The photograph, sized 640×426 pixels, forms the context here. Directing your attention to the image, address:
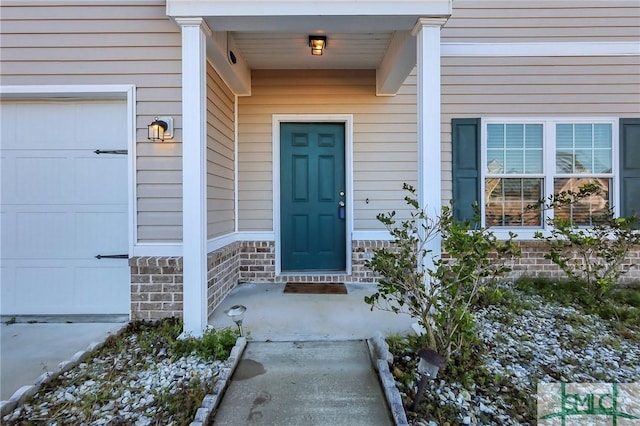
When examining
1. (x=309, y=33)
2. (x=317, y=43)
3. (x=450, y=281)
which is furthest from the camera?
(x=317, y=43)

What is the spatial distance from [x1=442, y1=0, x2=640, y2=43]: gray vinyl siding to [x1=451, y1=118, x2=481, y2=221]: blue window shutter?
1.06 meters

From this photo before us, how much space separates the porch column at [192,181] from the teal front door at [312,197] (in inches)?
68.5

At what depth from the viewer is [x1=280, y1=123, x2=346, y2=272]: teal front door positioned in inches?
175

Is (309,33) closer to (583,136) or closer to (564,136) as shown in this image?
(564,136)

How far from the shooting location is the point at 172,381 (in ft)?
7.19

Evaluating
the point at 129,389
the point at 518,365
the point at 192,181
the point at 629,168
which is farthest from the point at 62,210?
the point at 629,168

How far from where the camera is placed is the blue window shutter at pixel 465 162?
4258 millimetres

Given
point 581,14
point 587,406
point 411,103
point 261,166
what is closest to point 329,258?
point 261,166

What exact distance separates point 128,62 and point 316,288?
290cm

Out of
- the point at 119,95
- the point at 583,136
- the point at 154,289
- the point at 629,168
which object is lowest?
the point at 154,289

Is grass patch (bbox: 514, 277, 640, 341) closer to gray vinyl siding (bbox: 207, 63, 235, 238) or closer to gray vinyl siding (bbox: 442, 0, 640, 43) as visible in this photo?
gray vinyl siding (bbox: 442, 0, 640, 43)

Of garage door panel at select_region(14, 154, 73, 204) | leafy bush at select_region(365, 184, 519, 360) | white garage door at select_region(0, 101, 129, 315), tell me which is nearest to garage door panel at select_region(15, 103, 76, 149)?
white garage door at select_region(0, 101, 129, 315)

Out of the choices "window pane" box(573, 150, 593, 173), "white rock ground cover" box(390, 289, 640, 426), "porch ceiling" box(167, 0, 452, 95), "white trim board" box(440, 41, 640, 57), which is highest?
"white trim board" box(440, 41, 640, 57)

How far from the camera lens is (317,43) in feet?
11.4
